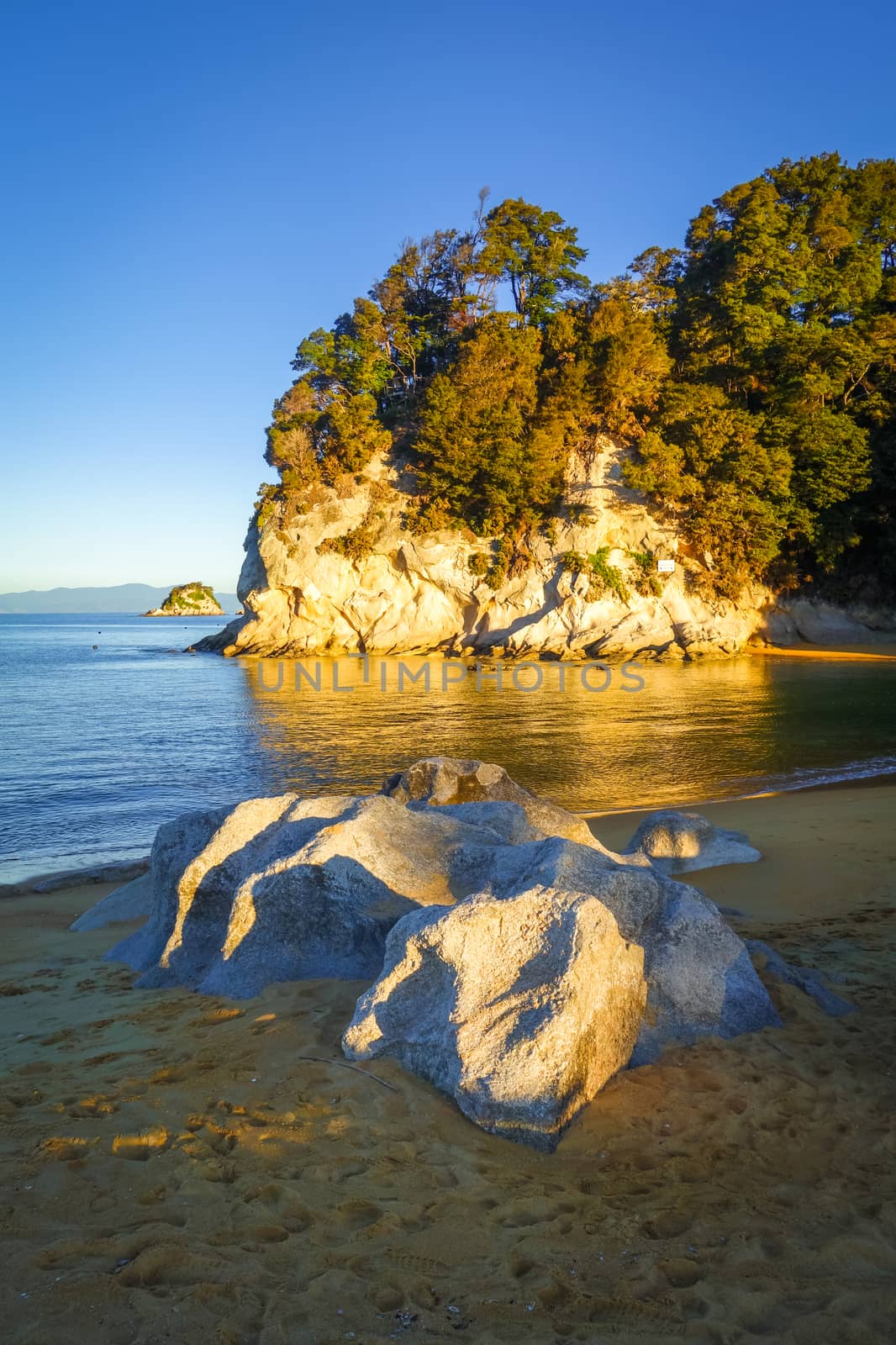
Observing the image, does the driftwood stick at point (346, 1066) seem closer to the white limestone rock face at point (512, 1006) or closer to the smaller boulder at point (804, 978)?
the white limestone rock face at point (512, 1006)

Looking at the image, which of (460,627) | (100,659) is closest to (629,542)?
(460,627)

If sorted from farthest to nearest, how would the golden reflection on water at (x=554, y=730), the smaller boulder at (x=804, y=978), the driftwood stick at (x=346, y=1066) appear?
the golden reflection on water at (x=554, y=730), the smaller boulder at (x=804, y=978), the driftwood stick at (x=346, y=1066)

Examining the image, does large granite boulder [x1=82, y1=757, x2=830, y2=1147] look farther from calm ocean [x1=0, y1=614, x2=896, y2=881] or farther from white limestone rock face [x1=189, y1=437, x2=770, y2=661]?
white limestone rock face [x1=189, y1=437, x2=770, y2=661]

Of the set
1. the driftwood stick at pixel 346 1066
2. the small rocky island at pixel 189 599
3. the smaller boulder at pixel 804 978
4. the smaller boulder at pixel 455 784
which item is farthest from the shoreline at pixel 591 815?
the small rocky island at pixel 189 599

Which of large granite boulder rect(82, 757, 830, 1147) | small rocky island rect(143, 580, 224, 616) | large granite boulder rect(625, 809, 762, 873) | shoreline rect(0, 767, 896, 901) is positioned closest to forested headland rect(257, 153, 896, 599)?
shoreline rect(0, 767, 896, 901)

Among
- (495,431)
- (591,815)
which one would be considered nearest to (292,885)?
(591,815)

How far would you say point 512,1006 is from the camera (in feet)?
12.4

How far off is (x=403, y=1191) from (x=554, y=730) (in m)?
16.4

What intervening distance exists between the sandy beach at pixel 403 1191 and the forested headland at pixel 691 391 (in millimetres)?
38148

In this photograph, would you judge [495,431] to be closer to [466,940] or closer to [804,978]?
[804,978]

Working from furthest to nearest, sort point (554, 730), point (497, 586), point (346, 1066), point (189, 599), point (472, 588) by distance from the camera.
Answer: point (189, 599), point (472, 588), point (497, 586), point (554, 730), point (346, 1066)

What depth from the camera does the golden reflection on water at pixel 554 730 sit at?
14.2m

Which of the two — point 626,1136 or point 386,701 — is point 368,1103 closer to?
point 626,1136

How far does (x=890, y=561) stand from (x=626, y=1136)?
42495 millimetres
